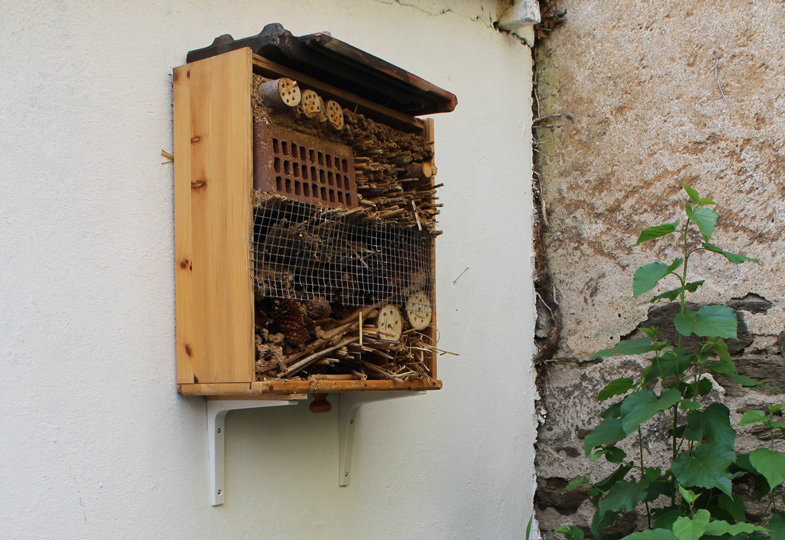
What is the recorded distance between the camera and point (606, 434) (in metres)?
2.11

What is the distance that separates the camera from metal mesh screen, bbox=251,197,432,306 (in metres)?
1.66

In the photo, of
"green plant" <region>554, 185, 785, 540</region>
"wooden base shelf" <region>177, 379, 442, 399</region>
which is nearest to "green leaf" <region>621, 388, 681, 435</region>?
"green plant" <region>554, 185, 785, 540</region>

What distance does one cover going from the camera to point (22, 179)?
148cm

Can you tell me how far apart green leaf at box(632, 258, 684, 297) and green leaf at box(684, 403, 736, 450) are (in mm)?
366

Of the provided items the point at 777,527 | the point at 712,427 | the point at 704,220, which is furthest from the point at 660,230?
the point at 777,527

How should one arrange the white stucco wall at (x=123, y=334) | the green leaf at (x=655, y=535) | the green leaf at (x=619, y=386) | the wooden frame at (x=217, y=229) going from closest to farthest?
1. the white stucco wall at (x=123, y=334)
2. the wooden frame at (x=217, y=229)
3. the green leaf at (x=655, y=535)
4. the green leaf at (x=619, y=386)

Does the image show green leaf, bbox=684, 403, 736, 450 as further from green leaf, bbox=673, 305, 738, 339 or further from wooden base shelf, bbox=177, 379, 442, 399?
wooden base shelf, bbox=177, 379, 442, 399

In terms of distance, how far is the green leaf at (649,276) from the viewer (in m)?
1.94

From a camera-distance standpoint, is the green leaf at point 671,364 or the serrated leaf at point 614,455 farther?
the serrated leaf at point 614,455

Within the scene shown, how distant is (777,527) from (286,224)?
1354mm

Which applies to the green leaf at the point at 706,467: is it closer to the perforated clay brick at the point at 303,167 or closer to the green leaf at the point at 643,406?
the green leaf at the point at 643,406

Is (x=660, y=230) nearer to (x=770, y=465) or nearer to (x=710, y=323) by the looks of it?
(x=710, y=323)

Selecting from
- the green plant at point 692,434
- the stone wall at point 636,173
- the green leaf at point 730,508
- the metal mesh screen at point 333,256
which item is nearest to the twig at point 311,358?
the metal mesh screen at point 333,256

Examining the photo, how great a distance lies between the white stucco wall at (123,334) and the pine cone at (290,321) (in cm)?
23
